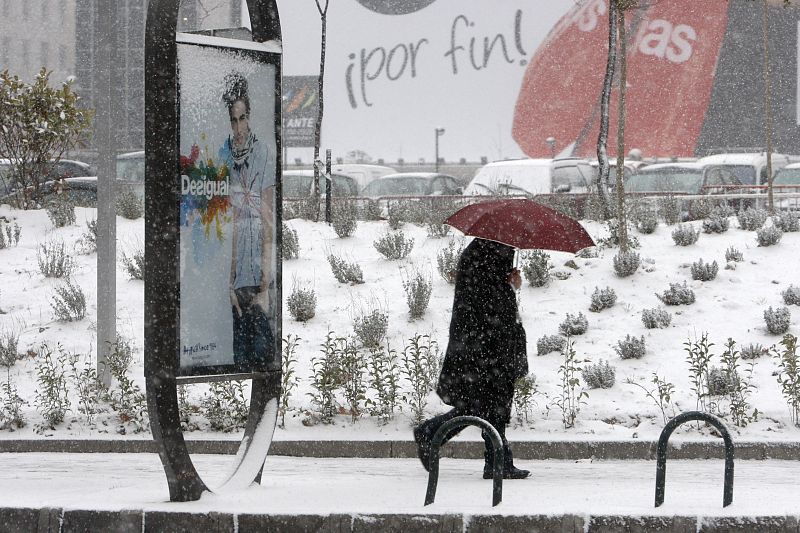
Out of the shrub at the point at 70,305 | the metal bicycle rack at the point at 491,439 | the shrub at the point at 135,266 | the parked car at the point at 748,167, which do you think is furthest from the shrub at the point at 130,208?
the parked car at the point at 748,167

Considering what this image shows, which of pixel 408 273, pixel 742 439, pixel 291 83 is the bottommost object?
pixel 742 439

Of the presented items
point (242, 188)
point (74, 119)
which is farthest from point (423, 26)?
point (242, 188)

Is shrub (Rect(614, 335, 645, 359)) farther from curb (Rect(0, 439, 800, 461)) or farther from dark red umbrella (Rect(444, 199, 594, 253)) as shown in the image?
dark red umbrella (Rect(444, 199, 594, 253))

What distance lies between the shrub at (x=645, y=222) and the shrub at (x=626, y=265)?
1777mm

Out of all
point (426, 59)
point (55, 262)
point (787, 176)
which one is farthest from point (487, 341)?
point (426, 59)

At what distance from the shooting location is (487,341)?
7.77m

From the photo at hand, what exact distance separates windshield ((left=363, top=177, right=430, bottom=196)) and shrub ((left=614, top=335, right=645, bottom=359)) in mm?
14776

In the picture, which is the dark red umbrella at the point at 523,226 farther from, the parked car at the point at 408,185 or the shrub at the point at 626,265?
the parked car at the point at 408,185

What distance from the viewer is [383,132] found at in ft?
161

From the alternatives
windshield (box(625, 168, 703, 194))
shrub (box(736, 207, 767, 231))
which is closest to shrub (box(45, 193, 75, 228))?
shrub (box(736, 207, 767, 231))

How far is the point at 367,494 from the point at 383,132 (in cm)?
4260

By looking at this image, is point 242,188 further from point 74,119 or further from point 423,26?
point 423,26

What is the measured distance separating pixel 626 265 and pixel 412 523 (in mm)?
7696

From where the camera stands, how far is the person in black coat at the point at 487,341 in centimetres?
777
